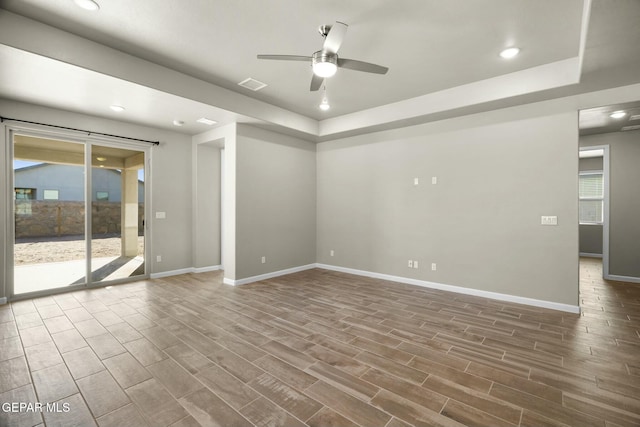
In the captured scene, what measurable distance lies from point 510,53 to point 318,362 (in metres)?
3.88

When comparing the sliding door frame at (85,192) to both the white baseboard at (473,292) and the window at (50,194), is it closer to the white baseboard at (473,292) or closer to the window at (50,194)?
the window at (50,194)

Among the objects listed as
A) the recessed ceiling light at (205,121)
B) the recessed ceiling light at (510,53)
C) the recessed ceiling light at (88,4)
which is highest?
the recessed ceiling light at (510,53)

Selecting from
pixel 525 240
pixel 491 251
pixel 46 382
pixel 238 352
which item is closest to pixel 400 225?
pixel 491 251

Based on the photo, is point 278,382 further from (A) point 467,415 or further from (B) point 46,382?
(B) point 46,382

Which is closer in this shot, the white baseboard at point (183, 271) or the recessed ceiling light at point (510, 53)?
the recessed ceiling light at point (510, 53)

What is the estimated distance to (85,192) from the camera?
15.1 ft

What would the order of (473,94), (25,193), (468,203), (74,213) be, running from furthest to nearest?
(74,213), (468,203), (25,193), (473,94)

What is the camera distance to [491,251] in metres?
4.21

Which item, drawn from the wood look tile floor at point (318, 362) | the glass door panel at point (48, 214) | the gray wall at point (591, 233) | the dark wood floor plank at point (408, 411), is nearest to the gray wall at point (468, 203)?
the wood look tile floor at point (318, 362)

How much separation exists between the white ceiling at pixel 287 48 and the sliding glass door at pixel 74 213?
856 millimetres

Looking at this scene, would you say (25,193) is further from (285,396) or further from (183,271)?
(285,396)

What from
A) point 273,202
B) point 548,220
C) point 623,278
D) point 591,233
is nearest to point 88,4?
point 273,202

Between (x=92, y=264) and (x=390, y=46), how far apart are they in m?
5.54

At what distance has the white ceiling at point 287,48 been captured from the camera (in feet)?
8.14
